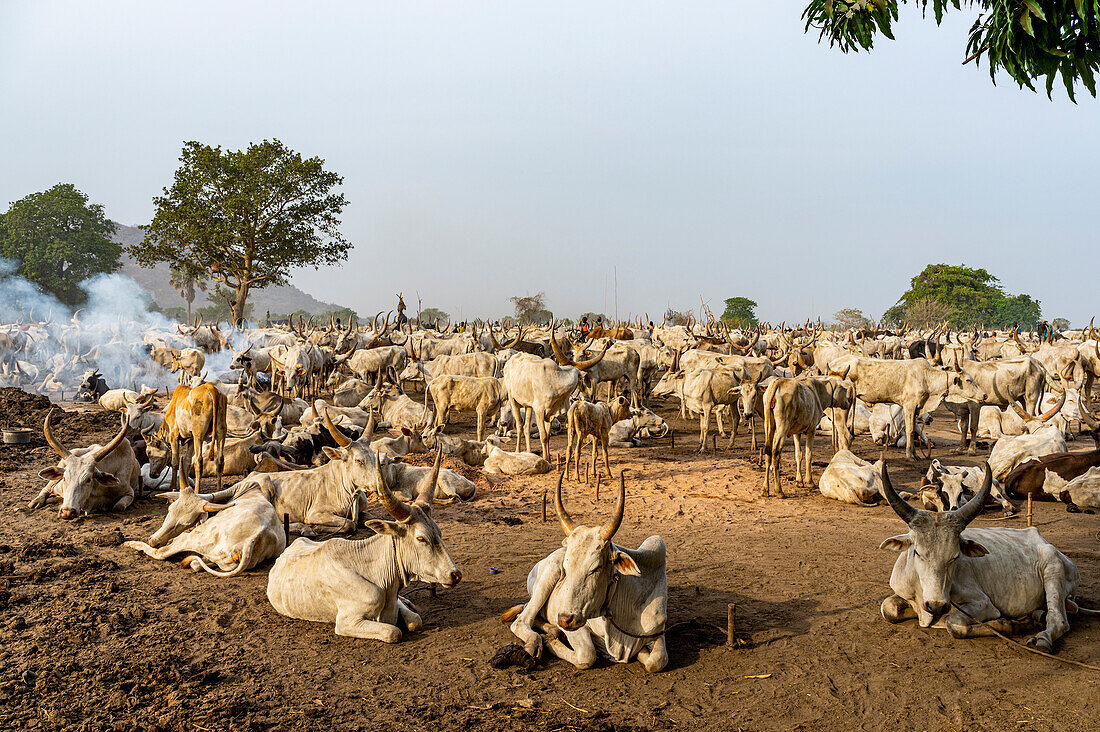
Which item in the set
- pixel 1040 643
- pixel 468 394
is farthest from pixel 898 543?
pixel 468 394

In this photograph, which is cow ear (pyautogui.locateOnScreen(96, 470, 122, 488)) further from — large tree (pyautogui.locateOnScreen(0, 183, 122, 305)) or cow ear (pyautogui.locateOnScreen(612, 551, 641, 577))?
large tree (pyautogui.locateOnScreen(0, 183, 122, 305))

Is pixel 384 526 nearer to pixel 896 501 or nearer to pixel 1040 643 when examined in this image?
pixel 896 501

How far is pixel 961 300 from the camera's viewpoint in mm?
61625

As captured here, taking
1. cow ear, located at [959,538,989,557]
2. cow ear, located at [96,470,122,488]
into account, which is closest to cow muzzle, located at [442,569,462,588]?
cow ear, located at [959,538,989,557]

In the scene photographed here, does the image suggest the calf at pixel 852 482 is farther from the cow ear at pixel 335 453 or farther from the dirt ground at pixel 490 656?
the cow ear at pixel 335 453

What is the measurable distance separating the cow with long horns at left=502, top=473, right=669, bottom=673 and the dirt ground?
0.53ft

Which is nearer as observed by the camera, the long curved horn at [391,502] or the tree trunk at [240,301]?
the long curved horn at [391,502]

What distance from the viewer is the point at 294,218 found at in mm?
38969

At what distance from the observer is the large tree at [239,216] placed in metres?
36.8

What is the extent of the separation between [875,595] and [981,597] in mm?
1042

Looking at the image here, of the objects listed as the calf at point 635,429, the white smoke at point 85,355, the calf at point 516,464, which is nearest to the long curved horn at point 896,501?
the calf at point 516,464

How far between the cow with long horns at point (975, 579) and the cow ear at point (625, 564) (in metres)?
1.96

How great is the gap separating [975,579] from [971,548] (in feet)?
1.12

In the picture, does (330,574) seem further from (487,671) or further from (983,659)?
(983,659)
